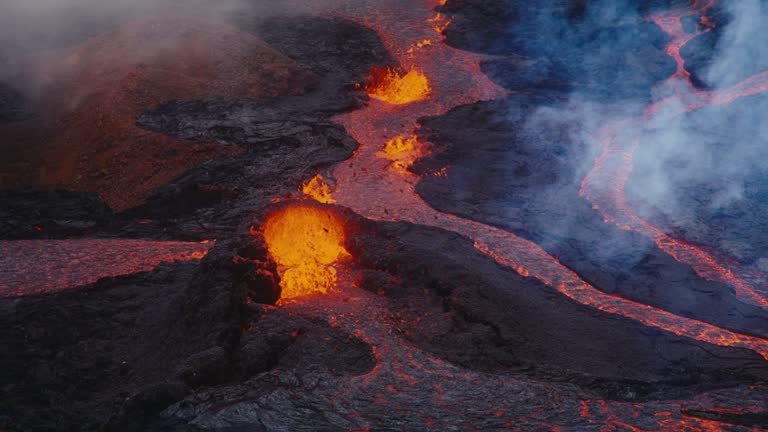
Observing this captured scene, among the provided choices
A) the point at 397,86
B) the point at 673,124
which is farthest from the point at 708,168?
the point at 397,86

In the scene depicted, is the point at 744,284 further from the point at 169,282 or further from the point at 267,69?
the point at 267,69

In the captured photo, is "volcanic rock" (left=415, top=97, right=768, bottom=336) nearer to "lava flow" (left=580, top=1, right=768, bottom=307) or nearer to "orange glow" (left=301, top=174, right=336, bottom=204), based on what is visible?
"lava flow" (left=580, top=1, right=768, bottom=307)

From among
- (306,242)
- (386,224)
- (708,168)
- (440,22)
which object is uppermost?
(440,22)

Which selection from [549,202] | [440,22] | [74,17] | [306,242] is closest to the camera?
[306,242]

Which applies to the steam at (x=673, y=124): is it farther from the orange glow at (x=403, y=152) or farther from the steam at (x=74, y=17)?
the steam at (x=74, y=17)

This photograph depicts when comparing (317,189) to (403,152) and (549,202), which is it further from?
(549,202)

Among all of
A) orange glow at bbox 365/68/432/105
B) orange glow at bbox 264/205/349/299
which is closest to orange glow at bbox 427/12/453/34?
orange glow at bbox 365/68/432/105
